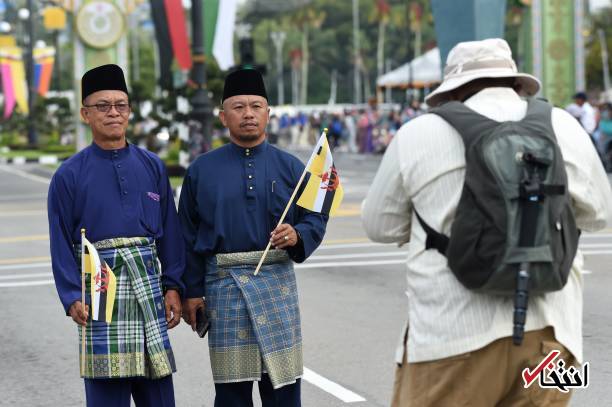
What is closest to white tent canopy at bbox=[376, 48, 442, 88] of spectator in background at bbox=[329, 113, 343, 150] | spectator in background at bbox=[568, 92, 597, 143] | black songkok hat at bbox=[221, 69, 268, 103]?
spectator in background at bbox=[329, 113, 343, 150]

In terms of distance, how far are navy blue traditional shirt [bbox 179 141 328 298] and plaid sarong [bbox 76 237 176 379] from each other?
25 centimetres

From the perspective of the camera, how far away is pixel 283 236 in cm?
536

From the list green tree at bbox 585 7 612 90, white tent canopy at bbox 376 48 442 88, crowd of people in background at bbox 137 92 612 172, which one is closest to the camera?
crowd of people in background at bbox 137 92 612 172

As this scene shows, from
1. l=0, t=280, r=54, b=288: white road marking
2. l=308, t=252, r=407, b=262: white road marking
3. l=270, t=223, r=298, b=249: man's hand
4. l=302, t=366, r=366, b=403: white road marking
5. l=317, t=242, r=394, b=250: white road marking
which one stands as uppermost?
l=270, t=223, r=298, b=249: man's hand

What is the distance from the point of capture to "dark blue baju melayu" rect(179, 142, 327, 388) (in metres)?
5.40

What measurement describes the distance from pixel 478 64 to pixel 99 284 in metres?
1.91

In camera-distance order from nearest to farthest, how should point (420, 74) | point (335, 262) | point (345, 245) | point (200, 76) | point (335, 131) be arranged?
point (335, 262), point (345, 245), point (200, 76), point (420, 74), point (335, 131)

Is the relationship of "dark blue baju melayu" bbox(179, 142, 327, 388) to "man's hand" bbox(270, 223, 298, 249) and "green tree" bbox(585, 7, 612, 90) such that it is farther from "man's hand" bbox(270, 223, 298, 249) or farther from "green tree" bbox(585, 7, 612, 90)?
"green tree" bbox(585, 7, 612, 90)

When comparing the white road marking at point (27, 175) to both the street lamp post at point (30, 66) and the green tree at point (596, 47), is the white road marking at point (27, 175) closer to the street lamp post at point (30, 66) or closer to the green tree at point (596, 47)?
the street lamp post at point (30, 66)

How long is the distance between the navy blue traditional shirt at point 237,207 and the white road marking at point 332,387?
2.01m

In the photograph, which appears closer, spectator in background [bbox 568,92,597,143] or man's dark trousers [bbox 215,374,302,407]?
man's dark trousers [bbox 215,374,302,407]

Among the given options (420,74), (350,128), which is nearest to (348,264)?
(420,74)

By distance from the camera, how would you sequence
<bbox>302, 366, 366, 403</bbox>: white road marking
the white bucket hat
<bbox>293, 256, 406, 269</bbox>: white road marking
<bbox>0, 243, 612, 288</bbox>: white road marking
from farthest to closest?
1. <bbox>293, 256, 406, 269</bbox>: white road marking
2. <bbox>0, 243, 612, 288</bbox>: white road marking
3. <bbox>302, 366, 366, 403</bbox>: white road marking
4. the white bucket hat

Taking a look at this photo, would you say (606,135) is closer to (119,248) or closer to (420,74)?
(420,74)
